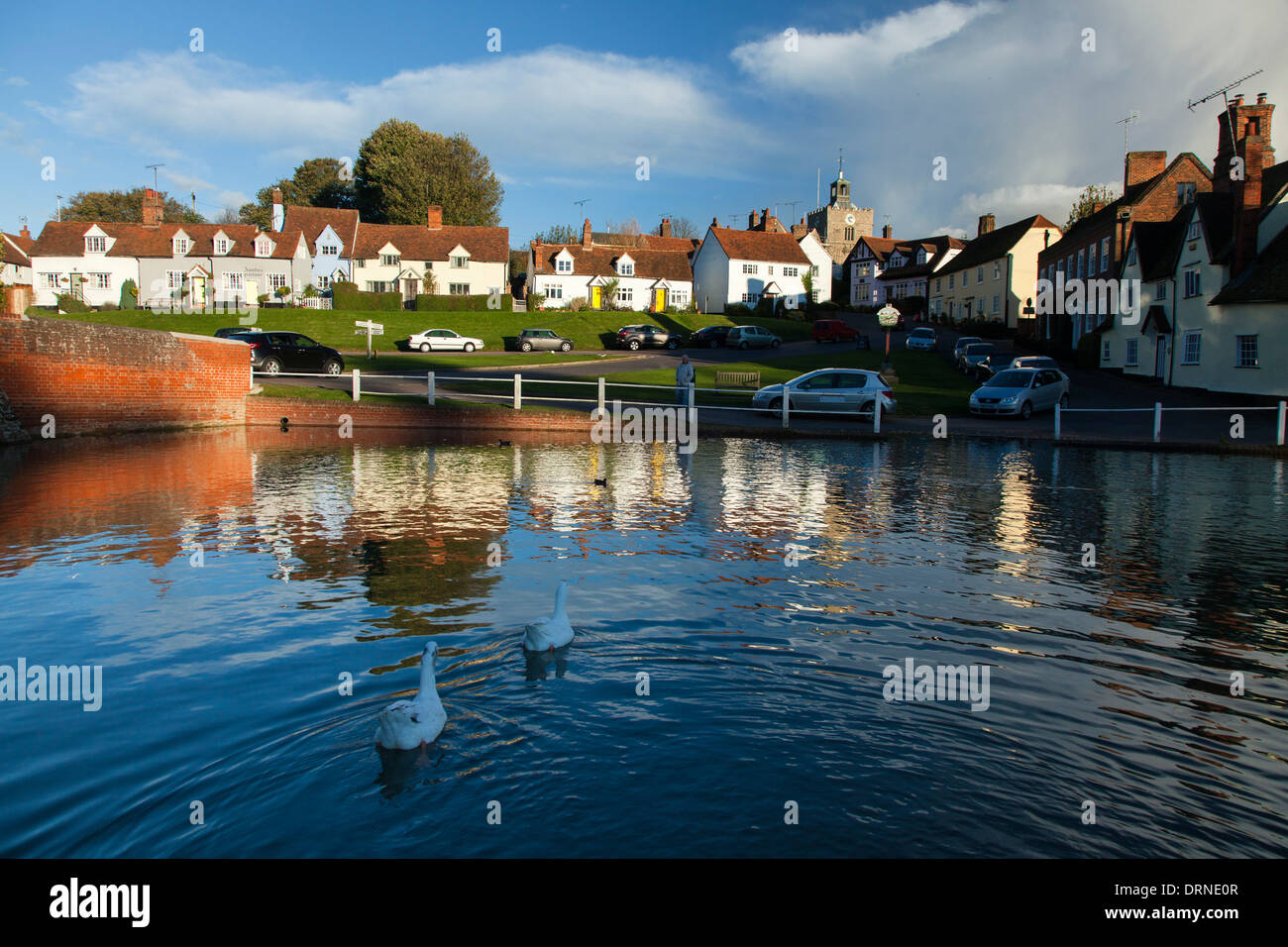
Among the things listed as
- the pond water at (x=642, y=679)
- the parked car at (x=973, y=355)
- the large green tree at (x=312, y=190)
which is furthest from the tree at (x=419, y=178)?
the pond water at (x=642, y=679)

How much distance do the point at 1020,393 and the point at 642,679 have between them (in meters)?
28.0

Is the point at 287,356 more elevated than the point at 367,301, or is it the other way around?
the point at 367,301

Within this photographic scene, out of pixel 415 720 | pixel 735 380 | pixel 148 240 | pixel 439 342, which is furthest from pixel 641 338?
pixel 415 720

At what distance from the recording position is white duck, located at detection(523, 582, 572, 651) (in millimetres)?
6613

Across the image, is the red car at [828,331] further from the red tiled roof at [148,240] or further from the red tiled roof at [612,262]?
the red tiled roof at [148,240]

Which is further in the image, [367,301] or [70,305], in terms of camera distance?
[367,301]

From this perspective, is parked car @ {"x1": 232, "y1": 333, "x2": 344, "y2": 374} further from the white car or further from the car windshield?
the car windshield

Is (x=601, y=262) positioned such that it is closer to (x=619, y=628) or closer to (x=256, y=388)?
(x=256, y=388)

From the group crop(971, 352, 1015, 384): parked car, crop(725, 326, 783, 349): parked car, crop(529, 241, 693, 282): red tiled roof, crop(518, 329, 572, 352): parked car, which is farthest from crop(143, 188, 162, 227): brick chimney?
crop(971, 352, 1015, 384): parked car

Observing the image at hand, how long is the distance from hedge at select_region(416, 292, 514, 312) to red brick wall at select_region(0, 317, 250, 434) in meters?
43.3

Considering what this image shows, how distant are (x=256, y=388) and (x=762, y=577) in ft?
70.6

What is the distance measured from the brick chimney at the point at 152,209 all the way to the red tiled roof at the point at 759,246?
162 feet

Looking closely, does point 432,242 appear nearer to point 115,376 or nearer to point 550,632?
point 115,376

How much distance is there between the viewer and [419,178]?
3445 inches
